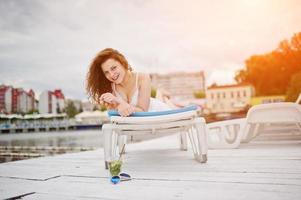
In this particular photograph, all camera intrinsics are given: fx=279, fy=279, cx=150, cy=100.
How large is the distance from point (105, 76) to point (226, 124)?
174 cm

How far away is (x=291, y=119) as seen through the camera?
3.10 metres

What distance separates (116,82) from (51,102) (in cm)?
8568

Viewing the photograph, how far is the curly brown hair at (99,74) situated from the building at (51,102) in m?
81.3

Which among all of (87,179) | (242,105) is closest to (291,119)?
(87,179)

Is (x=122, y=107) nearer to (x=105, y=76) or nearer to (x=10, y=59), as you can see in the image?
(x=105, y=76)

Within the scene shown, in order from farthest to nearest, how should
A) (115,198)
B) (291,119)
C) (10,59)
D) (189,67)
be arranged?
(189,67) → (10,59) → (291,119) → (115,198)

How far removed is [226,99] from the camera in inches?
1965

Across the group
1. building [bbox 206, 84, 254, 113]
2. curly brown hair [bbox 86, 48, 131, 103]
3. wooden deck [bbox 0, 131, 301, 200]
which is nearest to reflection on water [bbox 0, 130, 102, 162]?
curly brown hair [bbox 86, 48, 131, 103]

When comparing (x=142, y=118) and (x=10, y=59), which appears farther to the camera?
(x=10, y=59)

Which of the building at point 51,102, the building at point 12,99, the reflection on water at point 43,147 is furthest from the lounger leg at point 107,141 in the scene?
the building at point 51,102

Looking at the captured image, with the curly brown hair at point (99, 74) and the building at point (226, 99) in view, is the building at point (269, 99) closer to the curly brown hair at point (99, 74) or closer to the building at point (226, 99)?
the building at point (226, 99)

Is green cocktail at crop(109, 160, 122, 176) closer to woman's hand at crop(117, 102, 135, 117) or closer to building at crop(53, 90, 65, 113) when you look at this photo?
woman's hand at crop(117, 102, 135, 117)

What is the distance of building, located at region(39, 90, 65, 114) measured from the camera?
8277cm

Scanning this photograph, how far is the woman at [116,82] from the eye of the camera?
2.54 meters
